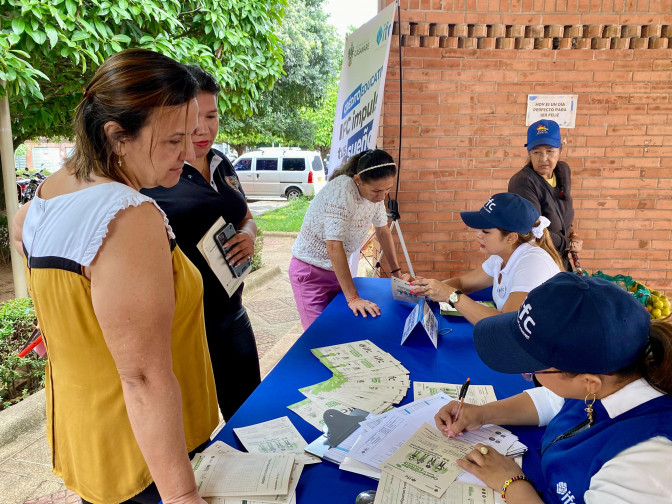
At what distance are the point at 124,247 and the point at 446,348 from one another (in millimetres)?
1453

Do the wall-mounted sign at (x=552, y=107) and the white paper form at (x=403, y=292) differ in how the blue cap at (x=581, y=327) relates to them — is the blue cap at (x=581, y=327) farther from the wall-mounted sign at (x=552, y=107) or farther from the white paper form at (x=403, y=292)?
the wall-mounted sign at (x=552, y=107)

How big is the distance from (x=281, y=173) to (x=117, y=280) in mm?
15299

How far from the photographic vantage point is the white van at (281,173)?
1576cm

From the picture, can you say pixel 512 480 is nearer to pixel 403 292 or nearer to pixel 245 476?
pixel 245 476

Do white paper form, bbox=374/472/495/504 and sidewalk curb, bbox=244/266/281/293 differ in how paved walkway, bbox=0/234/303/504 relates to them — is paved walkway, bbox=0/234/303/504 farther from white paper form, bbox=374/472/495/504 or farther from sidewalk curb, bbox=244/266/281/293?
white paper form, bbox=374/472/495/504

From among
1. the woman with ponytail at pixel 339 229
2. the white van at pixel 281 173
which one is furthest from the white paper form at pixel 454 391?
the white van at pixel 281 173

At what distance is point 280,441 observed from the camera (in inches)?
52.6

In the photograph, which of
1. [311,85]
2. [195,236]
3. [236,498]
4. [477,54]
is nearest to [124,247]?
[236,498]

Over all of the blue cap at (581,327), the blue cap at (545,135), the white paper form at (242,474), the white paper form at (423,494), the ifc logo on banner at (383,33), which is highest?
the ifc logo on banner at (383,33)

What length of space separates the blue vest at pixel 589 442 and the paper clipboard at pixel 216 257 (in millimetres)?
1257

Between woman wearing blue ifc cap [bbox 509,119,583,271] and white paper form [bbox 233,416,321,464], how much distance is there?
2259 mm

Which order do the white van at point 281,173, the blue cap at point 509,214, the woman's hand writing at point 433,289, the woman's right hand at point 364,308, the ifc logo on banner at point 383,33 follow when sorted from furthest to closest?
the white van at point 281,173, the ifc logo on banner at point 383,33, the woman's right hand at point 364,308, the woman's hand writing at point 433,289, the blue cap at point 509,214

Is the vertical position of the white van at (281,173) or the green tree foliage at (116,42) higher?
the green tree foliage at (116,42)

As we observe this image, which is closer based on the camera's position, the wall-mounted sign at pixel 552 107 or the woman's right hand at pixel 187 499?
the woman's right hand at pixel 187 499
